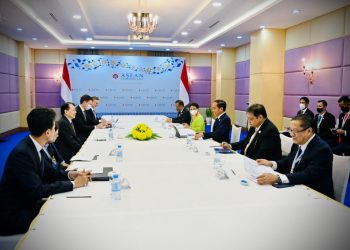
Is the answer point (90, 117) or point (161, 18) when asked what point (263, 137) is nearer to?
point (90, 117)

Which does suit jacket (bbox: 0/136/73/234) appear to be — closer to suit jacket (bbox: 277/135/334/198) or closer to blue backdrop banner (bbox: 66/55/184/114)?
suit jacket (bbox: 277/135/334/198)

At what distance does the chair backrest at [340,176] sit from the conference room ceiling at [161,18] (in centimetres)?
433

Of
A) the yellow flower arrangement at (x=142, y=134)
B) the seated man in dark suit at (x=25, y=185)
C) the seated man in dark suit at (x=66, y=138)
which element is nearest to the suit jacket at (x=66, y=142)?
the seated man in dark suit at (x=66, y=138)

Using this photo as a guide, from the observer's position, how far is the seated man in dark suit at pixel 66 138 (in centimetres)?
474

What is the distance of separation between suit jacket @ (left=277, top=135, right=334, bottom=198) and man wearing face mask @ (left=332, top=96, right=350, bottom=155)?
132 inches

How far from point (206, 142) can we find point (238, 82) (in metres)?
Result: 8.15

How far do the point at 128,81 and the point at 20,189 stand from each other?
427 inches

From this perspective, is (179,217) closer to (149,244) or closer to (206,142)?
(149,244)

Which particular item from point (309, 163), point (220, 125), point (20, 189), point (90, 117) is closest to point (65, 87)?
point (90, 117)

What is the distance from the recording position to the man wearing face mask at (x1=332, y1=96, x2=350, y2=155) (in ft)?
18.2

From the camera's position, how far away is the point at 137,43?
12211 millimetres

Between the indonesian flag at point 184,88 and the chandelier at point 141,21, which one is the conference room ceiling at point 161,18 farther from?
the indonesian flag at point 184,88

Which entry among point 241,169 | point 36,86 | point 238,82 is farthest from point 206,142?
point 36,86

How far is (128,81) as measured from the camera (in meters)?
12.8
